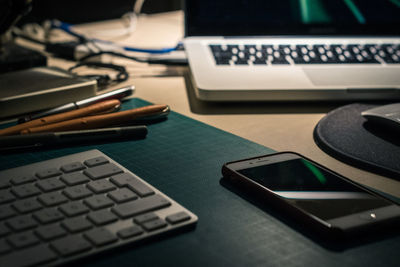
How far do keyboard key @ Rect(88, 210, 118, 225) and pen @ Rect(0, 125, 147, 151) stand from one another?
195mm

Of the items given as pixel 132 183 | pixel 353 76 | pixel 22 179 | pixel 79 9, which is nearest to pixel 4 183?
pixel 22 179

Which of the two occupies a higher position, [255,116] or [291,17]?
[291,17]

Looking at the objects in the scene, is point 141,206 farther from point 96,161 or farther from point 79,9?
point 79,9

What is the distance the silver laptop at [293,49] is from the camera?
722 mm

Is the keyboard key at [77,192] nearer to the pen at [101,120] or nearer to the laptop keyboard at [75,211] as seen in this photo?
the laptop keyboard at [75,211]

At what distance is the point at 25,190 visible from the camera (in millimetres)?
441

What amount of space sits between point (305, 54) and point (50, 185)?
0.50 meters

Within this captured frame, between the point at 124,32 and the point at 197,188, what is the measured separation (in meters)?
0.84

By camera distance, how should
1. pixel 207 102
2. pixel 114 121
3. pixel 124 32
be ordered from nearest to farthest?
pixel 114 121 → pixel 207 102 → pixel 124 32

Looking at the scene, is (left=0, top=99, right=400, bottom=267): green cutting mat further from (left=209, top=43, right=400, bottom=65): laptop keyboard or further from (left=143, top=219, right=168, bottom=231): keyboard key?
(left=209, top=43, right=400, bottom=65): laptop keyboard

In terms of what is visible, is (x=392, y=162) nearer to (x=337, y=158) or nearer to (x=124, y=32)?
(x=337, y=158)

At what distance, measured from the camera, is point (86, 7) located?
1.33 metres

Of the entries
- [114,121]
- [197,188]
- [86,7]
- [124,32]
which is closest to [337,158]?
[197,188]

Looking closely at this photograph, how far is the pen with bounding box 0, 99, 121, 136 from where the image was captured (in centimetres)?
59
